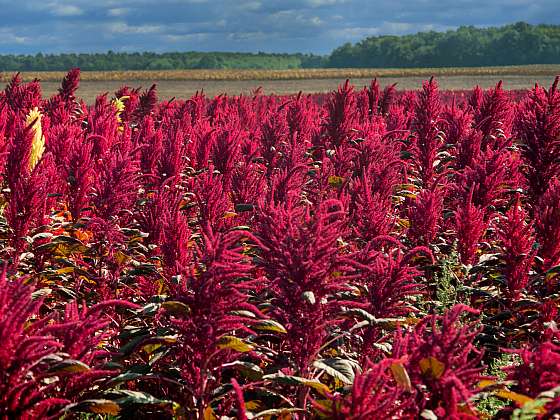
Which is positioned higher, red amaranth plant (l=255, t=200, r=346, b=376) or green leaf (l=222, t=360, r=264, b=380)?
red amaranth plant (l=255, t=200, r=346, b=376)

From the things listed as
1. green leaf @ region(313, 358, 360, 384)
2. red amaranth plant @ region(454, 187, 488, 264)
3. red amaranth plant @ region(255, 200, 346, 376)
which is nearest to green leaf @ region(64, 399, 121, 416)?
red amaranth plant @ region(255, 200, 346, 376)

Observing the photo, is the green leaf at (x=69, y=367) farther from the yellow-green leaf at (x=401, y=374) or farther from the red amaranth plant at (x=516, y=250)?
the red amaranth plant at (x=516, y=250)

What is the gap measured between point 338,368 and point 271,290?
A: 1.58 ft

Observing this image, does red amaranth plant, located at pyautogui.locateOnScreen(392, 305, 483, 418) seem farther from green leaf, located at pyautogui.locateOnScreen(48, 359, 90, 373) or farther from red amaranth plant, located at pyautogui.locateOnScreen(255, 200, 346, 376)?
green leaf, located at pyautogui.locateOnScreen(48, 359, 90, 373)

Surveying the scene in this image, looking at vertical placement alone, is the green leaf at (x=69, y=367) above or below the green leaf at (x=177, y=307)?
below

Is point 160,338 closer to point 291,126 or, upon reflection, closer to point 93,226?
point 93,226

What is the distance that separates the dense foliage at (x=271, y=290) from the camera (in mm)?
2238

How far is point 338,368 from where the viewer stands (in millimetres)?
→ 2973

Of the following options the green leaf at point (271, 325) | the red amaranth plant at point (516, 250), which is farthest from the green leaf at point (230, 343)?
the red amaranth plant at point (516, 250)

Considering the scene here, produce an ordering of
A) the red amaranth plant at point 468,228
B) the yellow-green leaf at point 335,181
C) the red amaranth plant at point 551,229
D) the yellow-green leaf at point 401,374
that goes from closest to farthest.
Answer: the yellow-green leaf at point 401,374 < the red amaranth plant at point 551,229 < the red amaranth plant at point 468,228 < the yellow-green leaf at point 335,181

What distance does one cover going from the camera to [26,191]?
4.34 metres

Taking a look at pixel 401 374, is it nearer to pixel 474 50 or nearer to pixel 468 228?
pixel 468 228

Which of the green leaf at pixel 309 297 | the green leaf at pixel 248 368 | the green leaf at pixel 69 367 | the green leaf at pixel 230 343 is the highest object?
the green leaf at pixel 309 297

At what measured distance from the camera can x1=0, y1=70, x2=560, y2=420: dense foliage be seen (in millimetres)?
2238
